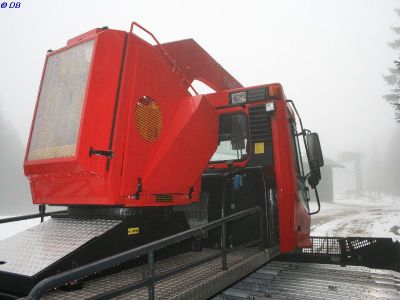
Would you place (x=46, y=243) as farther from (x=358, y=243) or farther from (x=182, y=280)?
(x=358, y=243)

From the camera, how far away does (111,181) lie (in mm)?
2566

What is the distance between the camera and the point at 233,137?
4730 millimetres

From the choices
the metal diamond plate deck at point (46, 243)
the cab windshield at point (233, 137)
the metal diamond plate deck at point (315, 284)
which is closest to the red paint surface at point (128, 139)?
the metal diamond plate deck at point (46, 243)

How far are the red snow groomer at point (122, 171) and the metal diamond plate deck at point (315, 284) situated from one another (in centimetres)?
27

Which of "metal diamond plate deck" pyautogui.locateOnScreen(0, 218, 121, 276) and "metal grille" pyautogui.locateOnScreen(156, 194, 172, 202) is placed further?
"metal grille" pyautogui.locateOnScreen(156, 194, 172, 202)

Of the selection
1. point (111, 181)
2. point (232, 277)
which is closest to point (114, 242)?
point (111, 181)

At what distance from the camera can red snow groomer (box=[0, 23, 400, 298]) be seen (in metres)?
2.50

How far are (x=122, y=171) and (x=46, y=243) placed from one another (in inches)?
32.2

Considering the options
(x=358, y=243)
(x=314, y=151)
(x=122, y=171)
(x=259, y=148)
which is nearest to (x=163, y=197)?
(x=122, y=171)

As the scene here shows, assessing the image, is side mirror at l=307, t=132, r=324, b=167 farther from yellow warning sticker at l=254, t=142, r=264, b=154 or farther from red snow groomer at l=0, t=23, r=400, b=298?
yellow warning sticker at l=254, t=142, r=264, b=154

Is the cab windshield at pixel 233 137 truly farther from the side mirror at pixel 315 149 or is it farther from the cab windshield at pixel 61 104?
the cab windshield at pixel 61 104

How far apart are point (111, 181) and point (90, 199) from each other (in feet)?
0.95

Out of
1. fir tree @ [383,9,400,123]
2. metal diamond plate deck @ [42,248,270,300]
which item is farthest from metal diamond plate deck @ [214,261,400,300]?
fir tree @ [383,9,400,123]

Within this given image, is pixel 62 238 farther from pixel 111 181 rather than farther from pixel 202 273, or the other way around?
pixel 202 273
